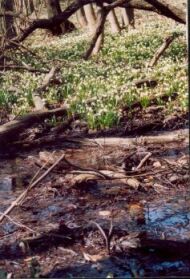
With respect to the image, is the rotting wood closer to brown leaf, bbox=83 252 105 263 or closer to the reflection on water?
the reflection on water

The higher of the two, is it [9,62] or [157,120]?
[9,62]

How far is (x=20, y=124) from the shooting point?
26.4ft

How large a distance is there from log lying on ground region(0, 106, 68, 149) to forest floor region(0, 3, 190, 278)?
0.38 feet

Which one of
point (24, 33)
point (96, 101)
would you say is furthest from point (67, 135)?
point (24, 33)

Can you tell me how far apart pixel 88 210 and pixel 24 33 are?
28.2 feet

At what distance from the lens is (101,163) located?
21.9 feet

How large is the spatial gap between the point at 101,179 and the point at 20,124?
262cm

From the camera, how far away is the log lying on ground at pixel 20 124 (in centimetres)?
777

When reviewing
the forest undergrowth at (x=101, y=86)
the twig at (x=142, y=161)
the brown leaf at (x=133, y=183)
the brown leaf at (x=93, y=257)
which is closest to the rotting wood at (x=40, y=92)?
the forest undergrowth at (x=101, y=86)

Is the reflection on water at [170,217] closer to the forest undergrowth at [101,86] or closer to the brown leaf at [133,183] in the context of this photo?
the brown leaf at [133,183]

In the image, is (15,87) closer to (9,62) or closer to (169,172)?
(9,62)

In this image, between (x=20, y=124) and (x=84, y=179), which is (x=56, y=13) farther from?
(x=84, y=179)

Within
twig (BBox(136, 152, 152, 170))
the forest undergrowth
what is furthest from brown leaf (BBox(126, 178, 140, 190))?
the forest undergrowth

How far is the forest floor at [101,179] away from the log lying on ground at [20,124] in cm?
12
